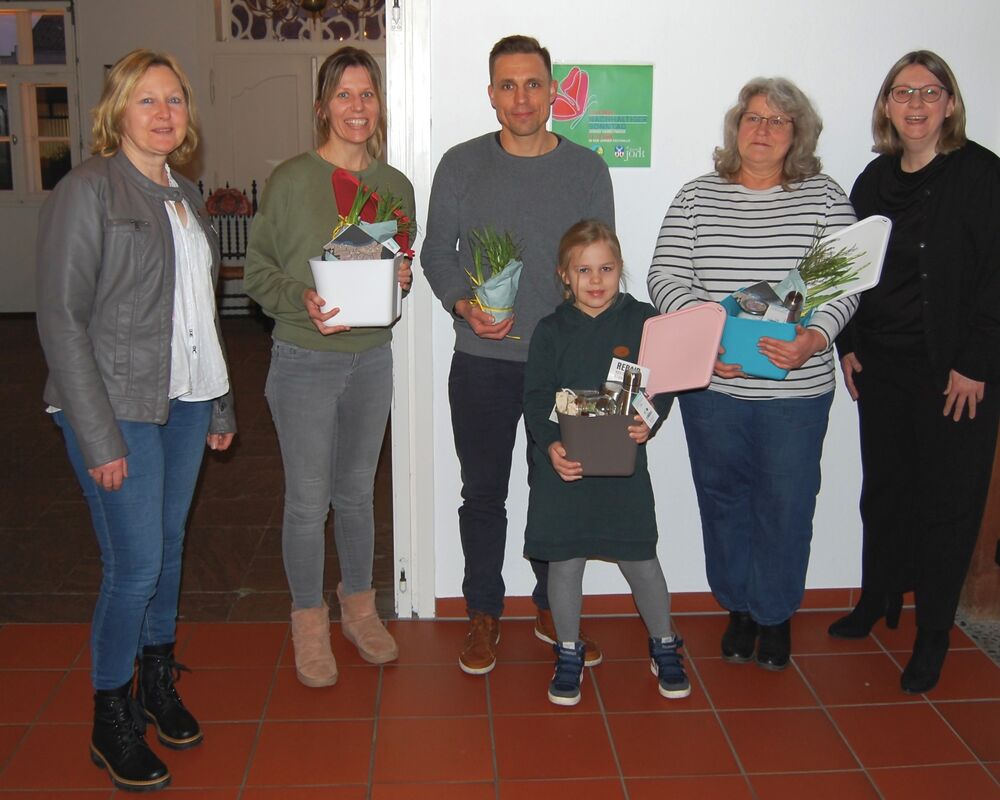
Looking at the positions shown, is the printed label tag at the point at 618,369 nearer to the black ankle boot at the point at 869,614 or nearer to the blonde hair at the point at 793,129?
the blonde hair at the point at 793,129

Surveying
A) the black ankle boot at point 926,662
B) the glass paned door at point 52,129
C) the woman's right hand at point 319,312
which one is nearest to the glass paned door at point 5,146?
the glass paned door at point 52,129

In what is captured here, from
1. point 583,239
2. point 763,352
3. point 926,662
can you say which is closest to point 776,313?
point 763,352

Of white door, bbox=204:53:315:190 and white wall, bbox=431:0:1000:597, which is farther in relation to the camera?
white door, bbox=204:53:315:190

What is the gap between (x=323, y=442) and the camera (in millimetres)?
2732

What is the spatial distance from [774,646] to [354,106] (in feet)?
6.04

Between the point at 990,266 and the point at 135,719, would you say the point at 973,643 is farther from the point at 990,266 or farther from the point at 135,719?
the point at 135,719

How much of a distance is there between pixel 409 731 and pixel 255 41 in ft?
→ 26.3

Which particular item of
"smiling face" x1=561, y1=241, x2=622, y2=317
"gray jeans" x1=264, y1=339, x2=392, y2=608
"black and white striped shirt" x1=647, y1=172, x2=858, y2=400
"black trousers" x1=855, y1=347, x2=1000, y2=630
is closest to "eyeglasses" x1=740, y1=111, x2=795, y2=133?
"black and white striped shirt" x1=647, y1=172, x2=858, y2=400

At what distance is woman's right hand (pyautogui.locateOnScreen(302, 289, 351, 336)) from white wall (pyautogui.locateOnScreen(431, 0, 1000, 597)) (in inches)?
24.9

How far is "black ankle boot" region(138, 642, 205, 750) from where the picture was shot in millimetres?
2570

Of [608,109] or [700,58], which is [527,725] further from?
[700,58]

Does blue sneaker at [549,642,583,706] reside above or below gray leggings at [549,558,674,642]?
below

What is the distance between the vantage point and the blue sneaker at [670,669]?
2.80m

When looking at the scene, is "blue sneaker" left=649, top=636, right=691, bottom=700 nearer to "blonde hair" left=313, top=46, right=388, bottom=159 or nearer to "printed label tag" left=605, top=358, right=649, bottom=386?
"printed label tag" left=605, top=358, right=649, bottom=386
